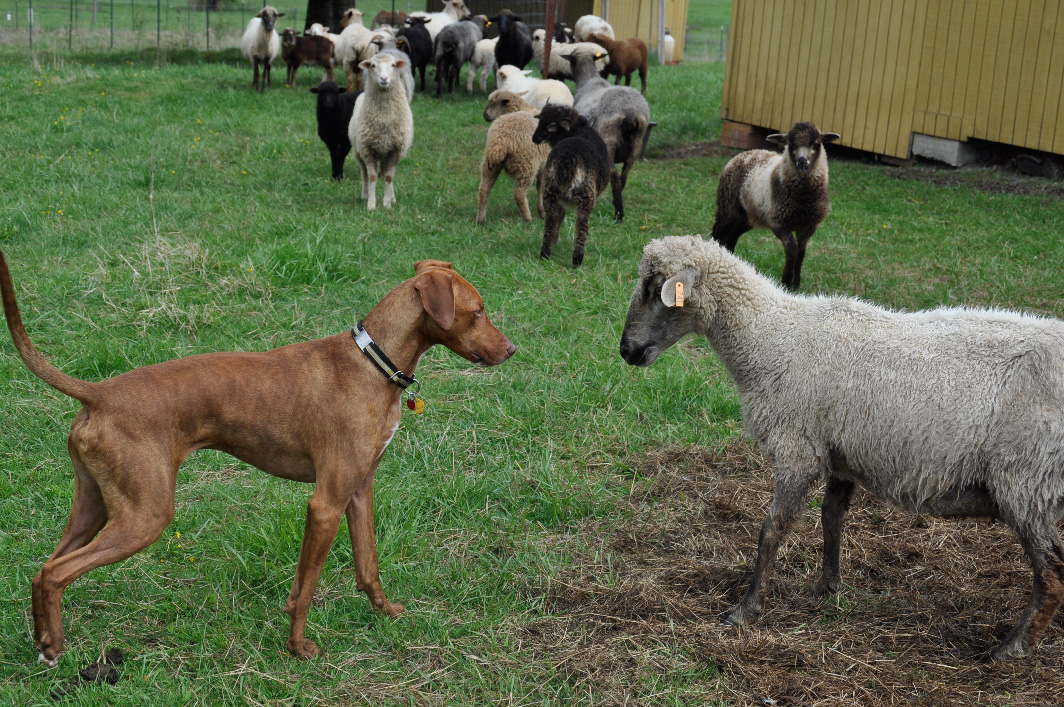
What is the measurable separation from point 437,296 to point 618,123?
819 cm

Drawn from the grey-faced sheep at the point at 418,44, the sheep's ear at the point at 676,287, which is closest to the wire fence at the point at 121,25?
the grey-faced sheep at the point at 418,44

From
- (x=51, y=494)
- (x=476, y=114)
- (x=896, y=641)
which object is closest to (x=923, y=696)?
(x=896, y=641)

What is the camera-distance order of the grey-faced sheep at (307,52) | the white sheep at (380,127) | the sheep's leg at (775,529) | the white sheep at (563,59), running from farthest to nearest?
the grey-faced sheep at (307,52) < the white sheep at (563,59) < the white sheep at (380,127) < the sheep's leg at (775,529)

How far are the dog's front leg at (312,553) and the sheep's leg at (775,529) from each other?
5.37 feet

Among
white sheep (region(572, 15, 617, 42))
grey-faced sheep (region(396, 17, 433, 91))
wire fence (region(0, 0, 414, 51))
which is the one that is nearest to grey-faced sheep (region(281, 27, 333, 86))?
grey-faced sheep (region(396, 17, 433, 91))

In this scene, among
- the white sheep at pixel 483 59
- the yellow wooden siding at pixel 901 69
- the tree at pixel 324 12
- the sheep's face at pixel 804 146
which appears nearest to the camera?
→ the sheep's face at pixel 804 146

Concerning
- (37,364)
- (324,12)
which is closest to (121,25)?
(324,12)

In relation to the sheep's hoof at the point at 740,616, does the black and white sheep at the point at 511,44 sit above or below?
above

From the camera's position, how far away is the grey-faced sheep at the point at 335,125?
1158cm

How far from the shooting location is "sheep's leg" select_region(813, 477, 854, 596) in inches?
162

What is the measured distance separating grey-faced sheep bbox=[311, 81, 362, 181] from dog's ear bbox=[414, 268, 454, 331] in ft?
27.7

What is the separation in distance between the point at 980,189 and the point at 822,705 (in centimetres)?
1033

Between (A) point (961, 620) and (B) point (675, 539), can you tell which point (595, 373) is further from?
(A) point (961, 620)

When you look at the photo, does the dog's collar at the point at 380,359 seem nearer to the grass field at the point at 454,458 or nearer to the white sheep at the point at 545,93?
the grass field at the point at 454,458
